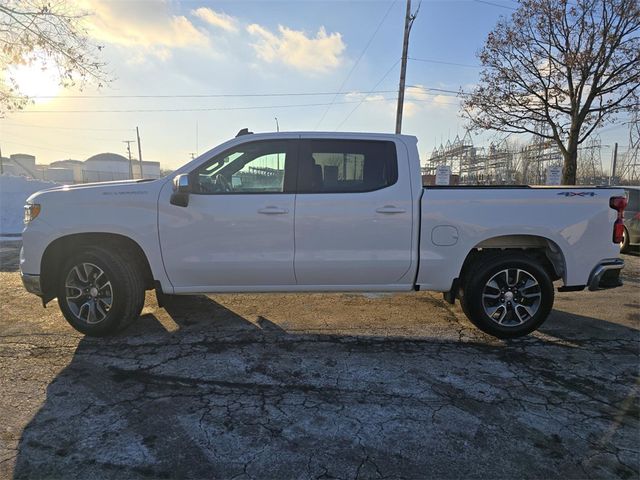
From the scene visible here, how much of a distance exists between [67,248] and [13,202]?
46.5ft

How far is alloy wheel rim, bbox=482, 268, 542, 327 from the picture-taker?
13.7ft

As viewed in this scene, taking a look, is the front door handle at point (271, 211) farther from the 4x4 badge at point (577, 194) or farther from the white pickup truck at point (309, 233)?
the 4x4 badge at point (577, 194)

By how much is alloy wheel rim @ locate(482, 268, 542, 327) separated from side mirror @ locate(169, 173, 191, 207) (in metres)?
3.13

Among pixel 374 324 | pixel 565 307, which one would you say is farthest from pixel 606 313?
pixel 374 324

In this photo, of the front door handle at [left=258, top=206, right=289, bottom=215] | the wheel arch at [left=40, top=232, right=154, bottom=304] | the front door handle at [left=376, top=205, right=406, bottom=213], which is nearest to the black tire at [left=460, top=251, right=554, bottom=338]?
the front door handle at [left=376, top=205, right=406, bottom=213]

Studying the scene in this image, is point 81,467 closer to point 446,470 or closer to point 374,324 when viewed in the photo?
point 446,470

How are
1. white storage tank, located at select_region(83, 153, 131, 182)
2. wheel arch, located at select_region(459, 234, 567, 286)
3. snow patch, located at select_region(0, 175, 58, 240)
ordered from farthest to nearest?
white storage tank, located at select_region(83, 153, 131, 182) → snow patch, located at select_region(0, 175, 58, 240) → wheel arch, located at select_region(459, 234, 567, 286)

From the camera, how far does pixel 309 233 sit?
403cm

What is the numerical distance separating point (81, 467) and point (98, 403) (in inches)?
28.6

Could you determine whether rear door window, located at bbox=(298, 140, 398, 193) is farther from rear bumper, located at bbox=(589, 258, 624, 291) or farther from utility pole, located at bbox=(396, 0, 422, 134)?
utility pole, located at bbox=(396, 0, 422, 134)

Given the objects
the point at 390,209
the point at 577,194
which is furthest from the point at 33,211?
the point at 577,194

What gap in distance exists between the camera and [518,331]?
4176 millimetres

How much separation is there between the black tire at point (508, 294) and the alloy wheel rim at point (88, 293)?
12.0 feet

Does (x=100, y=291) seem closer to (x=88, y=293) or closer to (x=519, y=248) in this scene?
(x=88, y=293)
